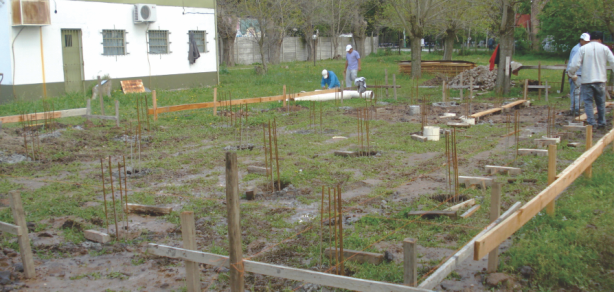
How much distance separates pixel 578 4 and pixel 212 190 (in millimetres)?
16606

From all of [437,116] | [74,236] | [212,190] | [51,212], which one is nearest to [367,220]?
[212,190]

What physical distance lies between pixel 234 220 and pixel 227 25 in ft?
115

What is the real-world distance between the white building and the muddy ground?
7.50 metres

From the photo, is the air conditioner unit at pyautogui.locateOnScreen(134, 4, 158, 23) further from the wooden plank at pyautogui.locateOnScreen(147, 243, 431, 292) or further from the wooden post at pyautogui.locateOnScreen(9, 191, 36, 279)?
the wooden plank at pyautogui.locateOnScreen(147, 243, 431, 292)

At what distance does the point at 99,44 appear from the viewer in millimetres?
19219

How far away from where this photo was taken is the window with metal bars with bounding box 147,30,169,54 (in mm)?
21141

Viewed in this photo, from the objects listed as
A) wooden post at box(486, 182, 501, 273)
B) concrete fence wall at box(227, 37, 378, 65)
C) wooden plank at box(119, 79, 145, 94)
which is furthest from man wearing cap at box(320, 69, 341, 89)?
concrete fence wall at box(227, 37, 378, 65)

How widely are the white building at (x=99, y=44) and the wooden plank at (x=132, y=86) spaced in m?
Answer: 0.26

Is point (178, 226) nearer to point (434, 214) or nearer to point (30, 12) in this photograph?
point (434, 214)

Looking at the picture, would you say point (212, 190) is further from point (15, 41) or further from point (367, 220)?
point (15, 41)

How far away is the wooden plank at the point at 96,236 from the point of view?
18.3ft

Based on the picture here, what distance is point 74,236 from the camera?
Answer: 18.9 feet

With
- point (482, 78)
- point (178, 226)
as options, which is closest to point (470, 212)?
point (178, 226)

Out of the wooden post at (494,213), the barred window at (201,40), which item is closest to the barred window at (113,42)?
the barred window at (201,40)
